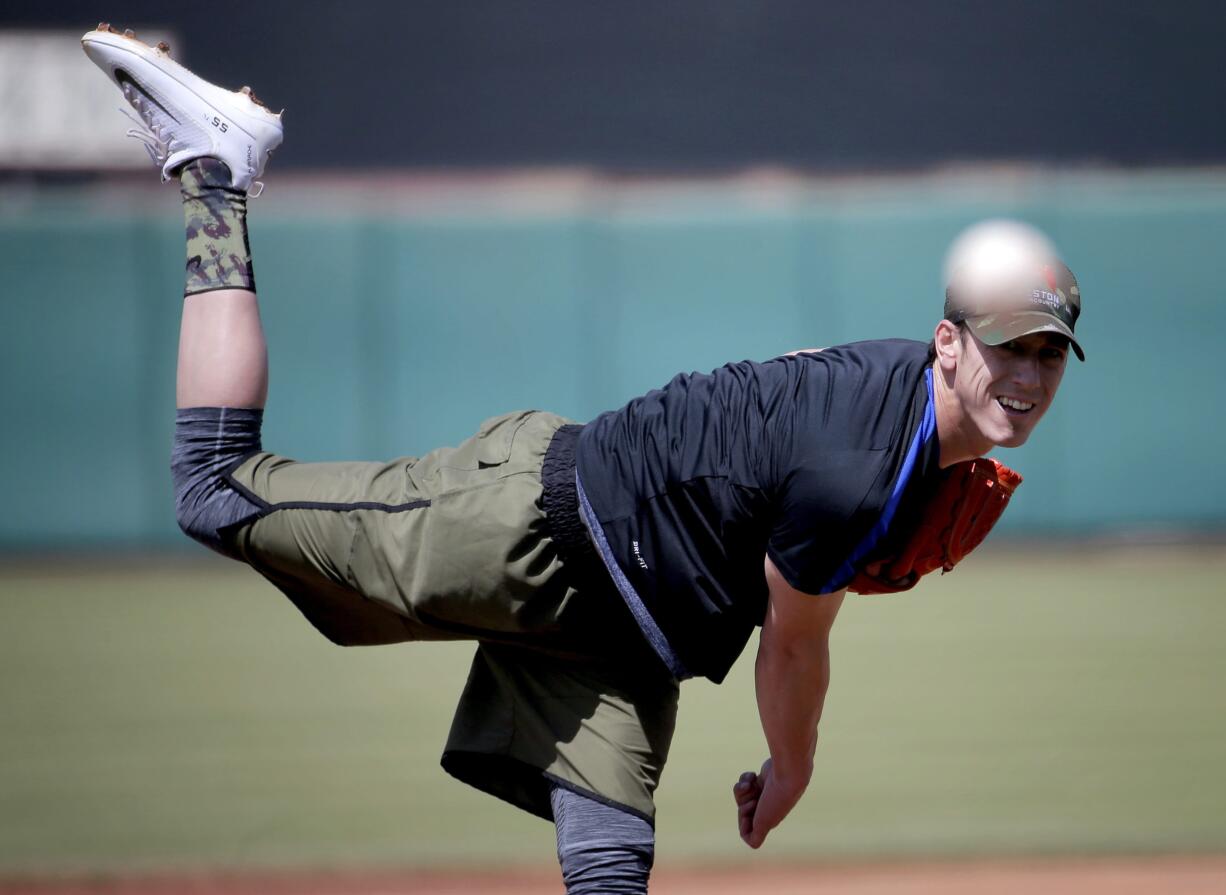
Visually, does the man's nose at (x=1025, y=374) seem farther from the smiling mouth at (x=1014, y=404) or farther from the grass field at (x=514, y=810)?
the grass field at (x=514, y=810)

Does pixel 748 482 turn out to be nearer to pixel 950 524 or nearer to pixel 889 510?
pixel 889 510

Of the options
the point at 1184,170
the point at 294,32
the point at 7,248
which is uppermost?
the point at 294,32

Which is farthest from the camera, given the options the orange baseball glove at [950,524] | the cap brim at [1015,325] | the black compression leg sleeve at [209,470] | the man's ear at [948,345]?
the black compression leg sleeve at [209,470]

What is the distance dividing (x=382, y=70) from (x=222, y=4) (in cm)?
132

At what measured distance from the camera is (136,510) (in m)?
10.3

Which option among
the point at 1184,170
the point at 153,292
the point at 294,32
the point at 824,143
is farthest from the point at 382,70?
the point at 1184,170

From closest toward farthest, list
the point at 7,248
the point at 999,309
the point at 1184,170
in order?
the point at 999,309
the point at 7,248
the point at 1184,170

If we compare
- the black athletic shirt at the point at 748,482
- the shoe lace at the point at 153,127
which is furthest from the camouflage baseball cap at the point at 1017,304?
the shoe lace at the point at 153,127

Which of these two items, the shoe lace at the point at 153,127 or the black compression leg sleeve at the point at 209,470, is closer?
the black compression leg sleeve at the point at 209,470

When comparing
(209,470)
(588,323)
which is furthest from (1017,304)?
(588,323)

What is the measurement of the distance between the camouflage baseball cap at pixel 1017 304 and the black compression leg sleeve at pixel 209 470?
1337 millimetres

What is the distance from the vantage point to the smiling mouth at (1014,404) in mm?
2350

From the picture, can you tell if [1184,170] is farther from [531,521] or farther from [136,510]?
[531,521]

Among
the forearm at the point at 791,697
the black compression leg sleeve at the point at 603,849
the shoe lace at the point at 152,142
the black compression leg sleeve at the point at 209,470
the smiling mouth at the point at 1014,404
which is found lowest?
the black compression leg sleeve at the point at 603,849
